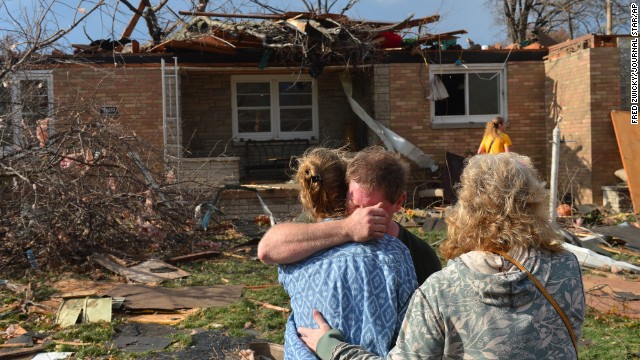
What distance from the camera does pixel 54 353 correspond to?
5117 mm

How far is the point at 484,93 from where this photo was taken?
15.1 m

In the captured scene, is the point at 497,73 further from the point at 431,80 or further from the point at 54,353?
the point at 54,353

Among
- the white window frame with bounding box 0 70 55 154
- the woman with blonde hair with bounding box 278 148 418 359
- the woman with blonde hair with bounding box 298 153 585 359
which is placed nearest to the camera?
the woman with blonde hair with bounding box 298 153 585 359

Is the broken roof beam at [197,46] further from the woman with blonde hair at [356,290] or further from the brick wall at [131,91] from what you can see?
the woman with blonde hair at [356,290]

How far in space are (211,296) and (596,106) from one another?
32.8 feet

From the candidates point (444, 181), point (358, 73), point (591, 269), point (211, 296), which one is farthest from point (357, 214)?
point (358, 73)

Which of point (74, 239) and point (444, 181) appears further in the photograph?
point (444, 181)

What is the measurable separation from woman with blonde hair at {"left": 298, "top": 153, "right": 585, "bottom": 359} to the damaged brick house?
10914mm

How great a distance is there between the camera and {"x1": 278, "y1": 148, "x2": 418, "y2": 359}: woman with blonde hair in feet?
6.88

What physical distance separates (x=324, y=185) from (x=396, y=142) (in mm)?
11796

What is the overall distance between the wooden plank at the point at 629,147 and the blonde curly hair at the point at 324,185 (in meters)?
11.8

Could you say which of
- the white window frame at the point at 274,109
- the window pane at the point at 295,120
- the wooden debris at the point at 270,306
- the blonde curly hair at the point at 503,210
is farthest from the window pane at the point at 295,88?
the blonde curly hair at the point at 503,210

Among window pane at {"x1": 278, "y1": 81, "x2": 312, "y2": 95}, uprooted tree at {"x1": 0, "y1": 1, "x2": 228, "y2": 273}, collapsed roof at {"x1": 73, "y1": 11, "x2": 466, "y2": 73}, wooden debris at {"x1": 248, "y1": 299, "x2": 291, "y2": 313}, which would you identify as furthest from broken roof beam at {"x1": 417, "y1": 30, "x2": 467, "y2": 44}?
wooden debris at {"x1": 248, "y1": 299, "x2": 291, "y2": 313}

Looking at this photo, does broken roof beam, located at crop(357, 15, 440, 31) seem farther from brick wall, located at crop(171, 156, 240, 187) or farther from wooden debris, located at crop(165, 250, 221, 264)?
wooden debris, located at crop(165, 250, 221, 264)
